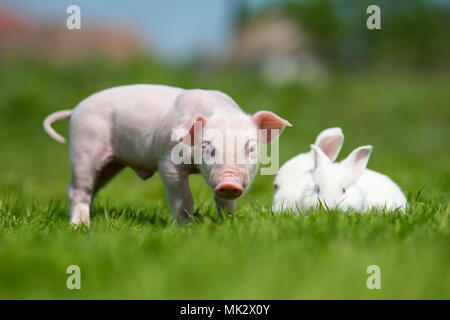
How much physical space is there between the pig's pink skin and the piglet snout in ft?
0.42

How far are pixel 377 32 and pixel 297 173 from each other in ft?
84.6

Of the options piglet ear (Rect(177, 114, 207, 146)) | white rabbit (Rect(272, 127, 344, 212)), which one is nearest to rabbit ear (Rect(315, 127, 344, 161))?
white rabbit (Rect(272, 127, 344, 212))

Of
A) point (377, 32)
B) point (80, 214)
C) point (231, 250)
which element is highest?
point (377, 32)

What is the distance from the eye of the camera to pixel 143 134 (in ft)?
12.5

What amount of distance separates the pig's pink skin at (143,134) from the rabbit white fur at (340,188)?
361 mm

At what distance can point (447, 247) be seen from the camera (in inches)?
102

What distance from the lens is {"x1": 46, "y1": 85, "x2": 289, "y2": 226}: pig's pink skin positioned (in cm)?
352

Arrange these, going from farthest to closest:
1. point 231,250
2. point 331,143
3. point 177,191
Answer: point 331,143, point 177,191, point 231,250

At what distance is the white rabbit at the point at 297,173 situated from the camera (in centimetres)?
373

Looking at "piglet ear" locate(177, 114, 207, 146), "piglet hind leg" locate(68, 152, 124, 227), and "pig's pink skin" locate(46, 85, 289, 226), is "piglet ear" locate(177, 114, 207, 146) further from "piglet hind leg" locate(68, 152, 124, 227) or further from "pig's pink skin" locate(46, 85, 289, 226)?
"piglet hind leg" locate(68, 152, 124, 227)

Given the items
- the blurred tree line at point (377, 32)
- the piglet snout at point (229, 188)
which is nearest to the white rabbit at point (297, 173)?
the piglet snout at point (229, 188)

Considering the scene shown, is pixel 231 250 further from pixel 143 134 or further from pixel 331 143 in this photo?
pixel 331 143

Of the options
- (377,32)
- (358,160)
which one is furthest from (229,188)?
(377,32)
